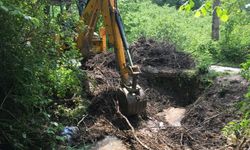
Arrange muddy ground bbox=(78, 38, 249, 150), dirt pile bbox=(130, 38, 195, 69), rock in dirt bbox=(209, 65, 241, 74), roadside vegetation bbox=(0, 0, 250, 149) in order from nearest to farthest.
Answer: roadside vegetation bbox=(0, 0, 250, 149) → muddy ground bbox=(78, 38, 249, 150) → rock in dirt bbox=(209, 65, 241, 74) → dirt pile bbox=(130, 38, 195, 69)

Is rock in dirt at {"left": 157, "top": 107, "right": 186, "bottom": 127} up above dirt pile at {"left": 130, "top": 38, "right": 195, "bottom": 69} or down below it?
below

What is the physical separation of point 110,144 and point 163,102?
2.42 meters

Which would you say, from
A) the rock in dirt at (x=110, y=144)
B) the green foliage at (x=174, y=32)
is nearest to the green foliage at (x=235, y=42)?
the green foliage at (x=174, y=32)

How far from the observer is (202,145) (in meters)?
5.14

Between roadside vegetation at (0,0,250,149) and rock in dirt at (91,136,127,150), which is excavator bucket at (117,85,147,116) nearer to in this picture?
rock in dirt at (91,136,127,150)

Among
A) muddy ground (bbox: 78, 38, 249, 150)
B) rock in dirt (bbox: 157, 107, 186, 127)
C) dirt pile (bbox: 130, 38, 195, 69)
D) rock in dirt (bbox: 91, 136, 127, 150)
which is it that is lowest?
rock in dirt (bbox: 157, 107, 186, 127)

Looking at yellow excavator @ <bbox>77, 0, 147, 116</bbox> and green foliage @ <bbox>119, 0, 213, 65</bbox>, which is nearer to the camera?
yellow excavator @ <bbox>77, 0, 147, 116</bbox>

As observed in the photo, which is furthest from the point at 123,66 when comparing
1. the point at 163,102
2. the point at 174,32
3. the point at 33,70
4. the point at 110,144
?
the point at 174,32

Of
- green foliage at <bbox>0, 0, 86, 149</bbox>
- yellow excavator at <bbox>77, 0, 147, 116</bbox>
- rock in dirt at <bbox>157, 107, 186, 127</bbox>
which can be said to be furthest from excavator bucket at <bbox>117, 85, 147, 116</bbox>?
green foliage at <bbox>0, 0, 86, 149</bbox>

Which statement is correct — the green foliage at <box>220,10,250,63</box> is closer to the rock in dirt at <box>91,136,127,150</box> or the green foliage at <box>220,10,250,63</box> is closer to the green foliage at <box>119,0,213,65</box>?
the green foliage at <box>119,0,213,65</box>

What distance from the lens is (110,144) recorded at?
16.8ft

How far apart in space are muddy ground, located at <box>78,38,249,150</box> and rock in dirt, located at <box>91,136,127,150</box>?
0.23ft

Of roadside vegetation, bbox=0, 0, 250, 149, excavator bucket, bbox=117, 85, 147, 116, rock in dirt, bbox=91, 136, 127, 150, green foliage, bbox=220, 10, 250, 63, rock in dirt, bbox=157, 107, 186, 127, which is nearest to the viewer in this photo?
roadside vegetation, bbox=0, 0, 250, 149

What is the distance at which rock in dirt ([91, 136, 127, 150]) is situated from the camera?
5.01 meters
